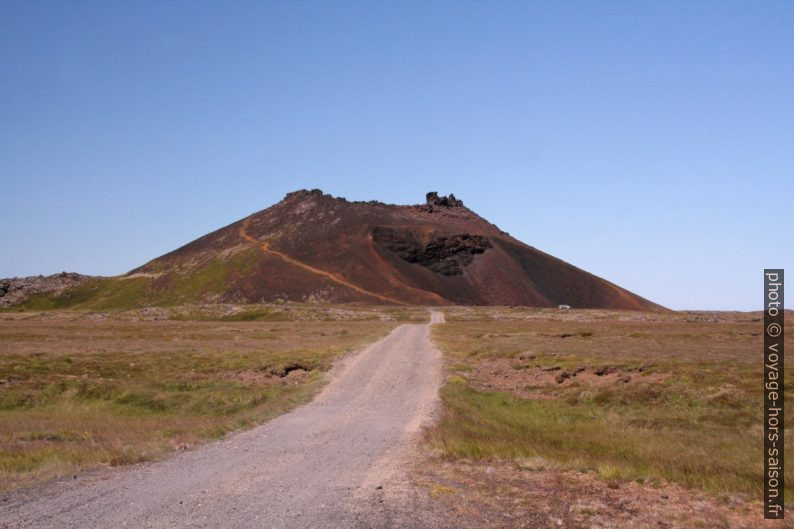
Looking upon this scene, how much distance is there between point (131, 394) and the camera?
2572 centimetres

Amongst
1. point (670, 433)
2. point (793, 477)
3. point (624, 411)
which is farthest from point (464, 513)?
point (624, 411)

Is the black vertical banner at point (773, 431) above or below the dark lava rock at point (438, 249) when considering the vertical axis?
below

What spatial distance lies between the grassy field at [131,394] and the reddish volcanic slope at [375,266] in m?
97.3

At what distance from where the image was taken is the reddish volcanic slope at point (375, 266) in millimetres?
153000

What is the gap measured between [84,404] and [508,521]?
21.0 m

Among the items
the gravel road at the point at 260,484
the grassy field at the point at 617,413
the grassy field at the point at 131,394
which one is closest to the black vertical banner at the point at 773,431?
the grassy field at the point at 617,413

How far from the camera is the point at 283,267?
160625 millimetres

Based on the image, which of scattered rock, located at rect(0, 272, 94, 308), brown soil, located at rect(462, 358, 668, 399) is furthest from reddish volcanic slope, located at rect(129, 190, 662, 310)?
brown soil, located at rect(462, 358, 668, 399)

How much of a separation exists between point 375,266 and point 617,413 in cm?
14135

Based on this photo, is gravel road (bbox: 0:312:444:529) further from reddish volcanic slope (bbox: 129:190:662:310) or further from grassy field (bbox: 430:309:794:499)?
reddish volcanic slope (bbox: 129:190:662:310)

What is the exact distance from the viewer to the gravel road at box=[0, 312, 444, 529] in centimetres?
887

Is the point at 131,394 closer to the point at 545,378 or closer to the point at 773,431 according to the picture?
the point at 545,378

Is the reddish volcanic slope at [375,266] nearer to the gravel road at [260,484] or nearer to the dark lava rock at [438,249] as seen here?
the dark lava rock at [438,249]

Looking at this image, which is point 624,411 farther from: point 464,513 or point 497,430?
point 464,513
